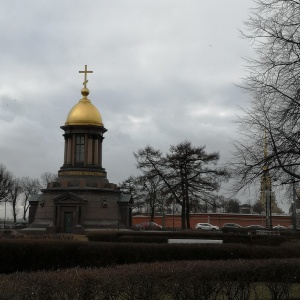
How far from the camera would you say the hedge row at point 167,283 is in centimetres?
701

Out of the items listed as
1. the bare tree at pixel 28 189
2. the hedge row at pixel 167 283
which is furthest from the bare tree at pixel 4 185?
the hedge row at pixel 167 283

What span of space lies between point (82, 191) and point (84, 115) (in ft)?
27.5

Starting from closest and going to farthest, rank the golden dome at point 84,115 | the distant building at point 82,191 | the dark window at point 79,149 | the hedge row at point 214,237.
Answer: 1. the hedge row at point 214,237
2. the distant building at point 82,191
3. the dark window at point 79,149
4. the golden dome at point 84,115

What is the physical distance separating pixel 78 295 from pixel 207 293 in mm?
2345

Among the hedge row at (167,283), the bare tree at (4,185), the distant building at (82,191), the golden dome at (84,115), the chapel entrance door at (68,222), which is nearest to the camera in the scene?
the hedge row at (167,283)

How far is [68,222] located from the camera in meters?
43.2

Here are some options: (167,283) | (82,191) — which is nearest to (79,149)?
(82,191)

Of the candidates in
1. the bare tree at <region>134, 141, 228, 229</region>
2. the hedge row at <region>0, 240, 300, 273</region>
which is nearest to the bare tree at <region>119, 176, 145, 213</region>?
the bare tree at <region>134, 141, 228, 229</region>

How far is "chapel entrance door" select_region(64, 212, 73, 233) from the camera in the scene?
43.0 metres

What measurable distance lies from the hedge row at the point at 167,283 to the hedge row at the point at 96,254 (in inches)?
190

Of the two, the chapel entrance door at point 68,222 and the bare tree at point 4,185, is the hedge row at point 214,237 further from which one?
the bare tree at point 4,185

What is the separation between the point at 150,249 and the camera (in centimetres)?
1496

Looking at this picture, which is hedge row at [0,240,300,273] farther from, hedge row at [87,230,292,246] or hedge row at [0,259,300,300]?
hedge row at [87,230,292,246]

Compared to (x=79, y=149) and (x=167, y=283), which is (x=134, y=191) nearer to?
(x=79, y=149)
